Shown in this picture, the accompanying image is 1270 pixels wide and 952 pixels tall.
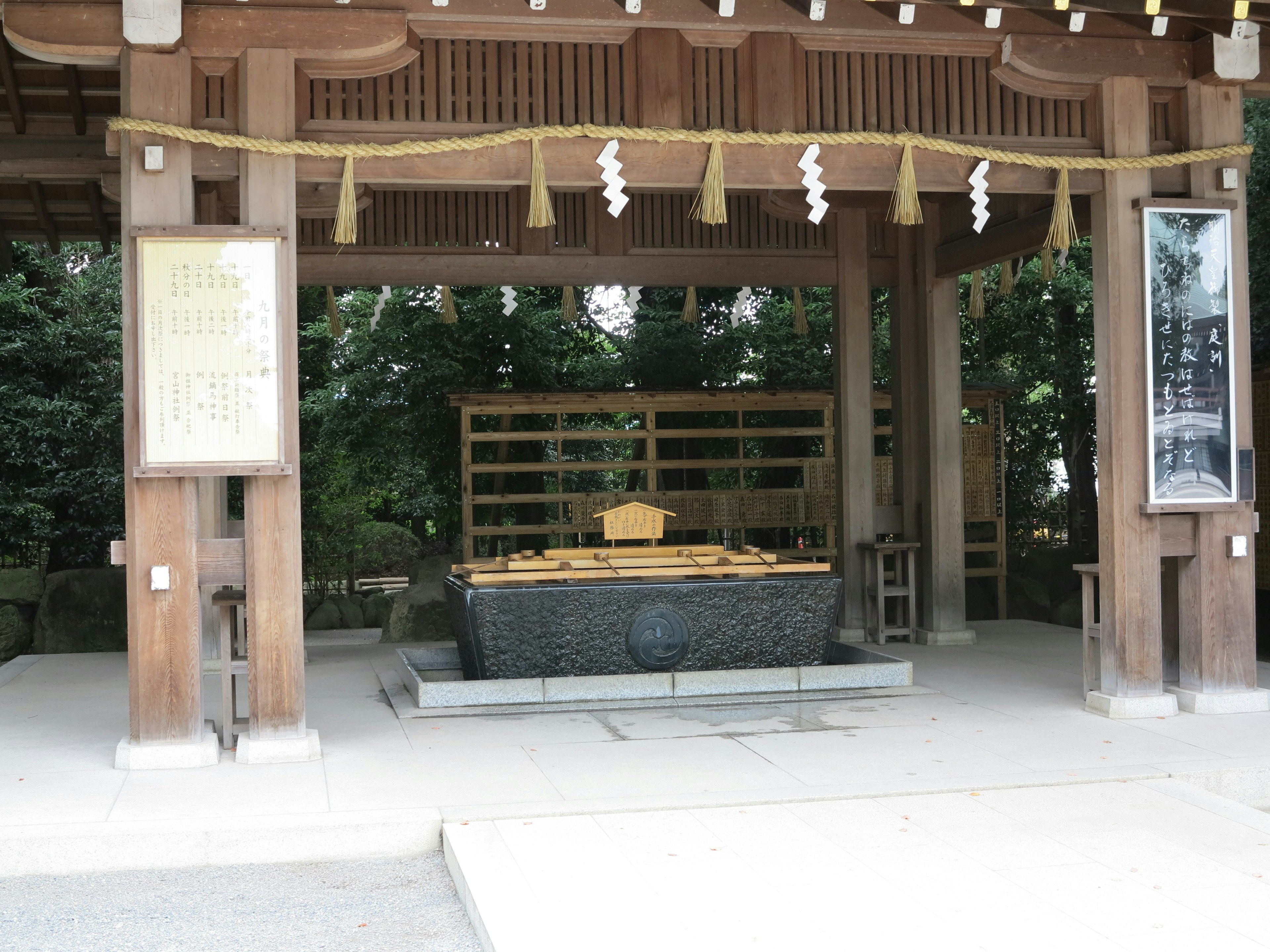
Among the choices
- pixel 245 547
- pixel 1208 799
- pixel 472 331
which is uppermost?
pixel 472 331

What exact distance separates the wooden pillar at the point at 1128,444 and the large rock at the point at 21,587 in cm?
880

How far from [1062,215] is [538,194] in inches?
99.8

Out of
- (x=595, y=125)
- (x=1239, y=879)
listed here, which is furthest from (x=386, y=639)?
(x=1239, y=879)

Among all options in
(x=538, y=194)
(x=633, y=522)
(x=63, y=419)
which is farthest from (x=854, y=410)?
(x=63, y=419)

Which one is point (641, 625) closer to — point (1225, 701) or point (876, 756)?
point (876, 756)

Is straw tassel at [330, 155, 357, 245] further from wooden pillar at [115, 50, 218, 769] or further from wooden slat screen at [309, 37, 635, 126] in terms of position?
wooden pillar at [115, 50, 218, 769]

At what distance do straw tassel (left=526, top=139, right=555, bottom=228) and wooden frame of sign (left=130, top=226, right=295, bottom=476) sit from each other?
43.4 inches

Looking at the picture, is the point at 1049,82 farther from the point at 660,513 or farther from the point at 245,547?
the point at 245,547

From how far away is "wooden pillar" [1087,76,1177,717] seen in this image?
574 cm

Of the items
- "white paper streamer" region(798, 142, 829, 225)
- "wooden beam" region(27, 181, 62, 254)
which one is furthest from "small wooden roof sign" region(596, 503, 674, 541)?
"wooden beam" region(27, 181, 62, 254)

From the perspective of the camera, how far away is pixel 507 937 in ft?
10.1

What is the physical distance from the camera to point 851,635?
8.54 meters

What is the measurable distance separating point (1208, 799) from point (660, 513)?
3.39 meters

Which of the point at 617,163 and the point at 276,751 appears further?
the point at 617,163
